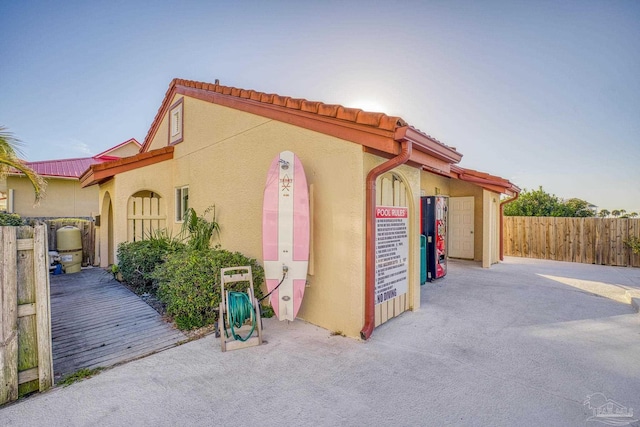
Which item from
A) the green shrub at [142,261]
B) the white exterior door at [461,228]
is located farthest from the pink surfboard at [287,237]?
the white exterior door at [461,228]

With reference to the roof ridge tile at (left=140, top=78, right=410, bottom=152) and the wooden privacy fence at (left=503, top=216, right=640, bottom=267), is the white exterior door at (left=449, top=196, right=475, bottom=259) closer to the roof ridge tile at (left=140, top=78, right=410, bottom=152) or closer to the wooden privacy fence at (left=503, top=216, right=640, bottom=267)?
the wooden privacy fence at (left=503, top=216, right=640, bottom=267)

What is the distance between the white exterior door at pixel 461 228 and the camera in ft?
34.4

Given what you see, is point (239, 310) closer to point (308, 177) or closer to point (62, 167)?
point (308, 177)

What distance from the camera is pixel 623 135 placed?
9641 mm

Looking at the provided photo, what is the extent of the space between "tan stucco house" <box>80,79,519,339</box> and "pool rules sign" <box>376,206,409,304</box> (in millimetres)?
158

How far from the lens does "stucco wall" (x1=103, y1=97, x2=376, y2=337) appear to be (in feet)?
12.8

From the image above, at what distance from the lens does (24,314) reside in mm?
2623

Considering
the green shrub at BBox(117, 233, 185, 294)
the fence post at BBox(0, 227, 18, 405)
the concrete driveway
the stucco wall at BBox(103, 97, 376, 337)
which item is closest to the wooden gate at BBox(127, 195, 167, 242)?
the stucco wall at BBox(103, 97, 376, 337)

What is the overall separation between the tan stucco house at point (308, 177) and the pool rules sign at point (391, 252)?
0.16 m

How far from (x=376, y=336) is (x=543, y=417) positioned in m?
1.91

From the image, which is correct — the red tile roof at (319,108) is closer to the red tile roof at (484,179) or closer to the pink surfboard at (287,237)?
the pink surfboard at (287,237)

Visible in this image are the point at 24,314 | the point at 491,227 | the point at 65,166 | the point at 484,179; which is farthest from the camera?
the point at 65,166

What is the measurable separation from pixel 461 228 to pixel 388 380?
362 inches

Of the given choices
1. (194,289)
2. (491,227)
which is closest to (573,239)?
(491,227)
